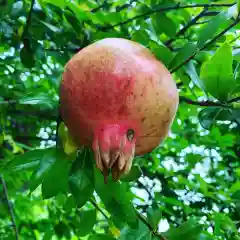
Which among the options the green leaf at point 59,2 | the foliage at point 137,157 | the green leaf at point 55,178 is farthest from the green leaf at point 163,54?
the green leaf at point 59,2

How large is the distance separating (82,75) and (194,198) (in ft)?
3.29

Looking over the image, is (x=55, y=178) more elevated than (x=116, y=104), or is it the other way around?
(x=116, y=104)

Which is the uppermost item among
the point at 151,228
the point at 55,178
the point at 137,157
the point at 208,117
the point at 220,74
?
the point at 220,74

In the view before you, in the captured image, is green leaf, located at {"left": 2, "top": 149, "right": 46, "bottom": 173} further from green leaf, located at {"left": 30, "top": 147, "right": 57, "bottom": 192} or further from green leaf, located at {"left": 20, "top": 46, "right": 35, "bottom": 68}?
green leaf, located at {"left": 20, "top": 46, "right": 35, "bottom": 68}

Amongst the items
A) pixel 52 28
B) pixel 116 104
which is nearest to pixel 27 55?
pixel 52 28

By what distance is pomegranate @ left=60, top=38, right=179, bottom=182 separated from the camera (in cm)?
59

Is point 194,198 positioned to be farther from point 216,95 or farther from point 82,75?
point 82,75

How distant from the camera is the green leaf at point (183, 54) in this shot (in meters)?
0.73

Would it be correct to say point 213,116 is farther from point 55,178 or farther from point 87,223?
point 87,223

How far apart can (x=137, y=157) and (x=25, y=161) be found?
50 centimetres

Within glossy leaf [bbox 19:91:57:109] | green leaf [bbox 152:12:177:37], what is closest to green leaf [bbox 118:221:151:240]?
glossy leaf [bbox 19:91:57:109]

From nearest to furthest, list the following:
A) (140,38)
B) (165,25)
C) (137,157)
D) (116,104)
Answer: (116,104)
(140,38)
(165,25)
(137,157)

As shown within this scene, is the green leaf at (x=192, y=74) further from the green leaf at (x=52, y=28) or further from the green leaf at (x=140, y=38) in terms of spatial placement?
the green leaf at (x=52, y=28)

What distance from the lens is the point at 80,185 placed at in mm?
747
